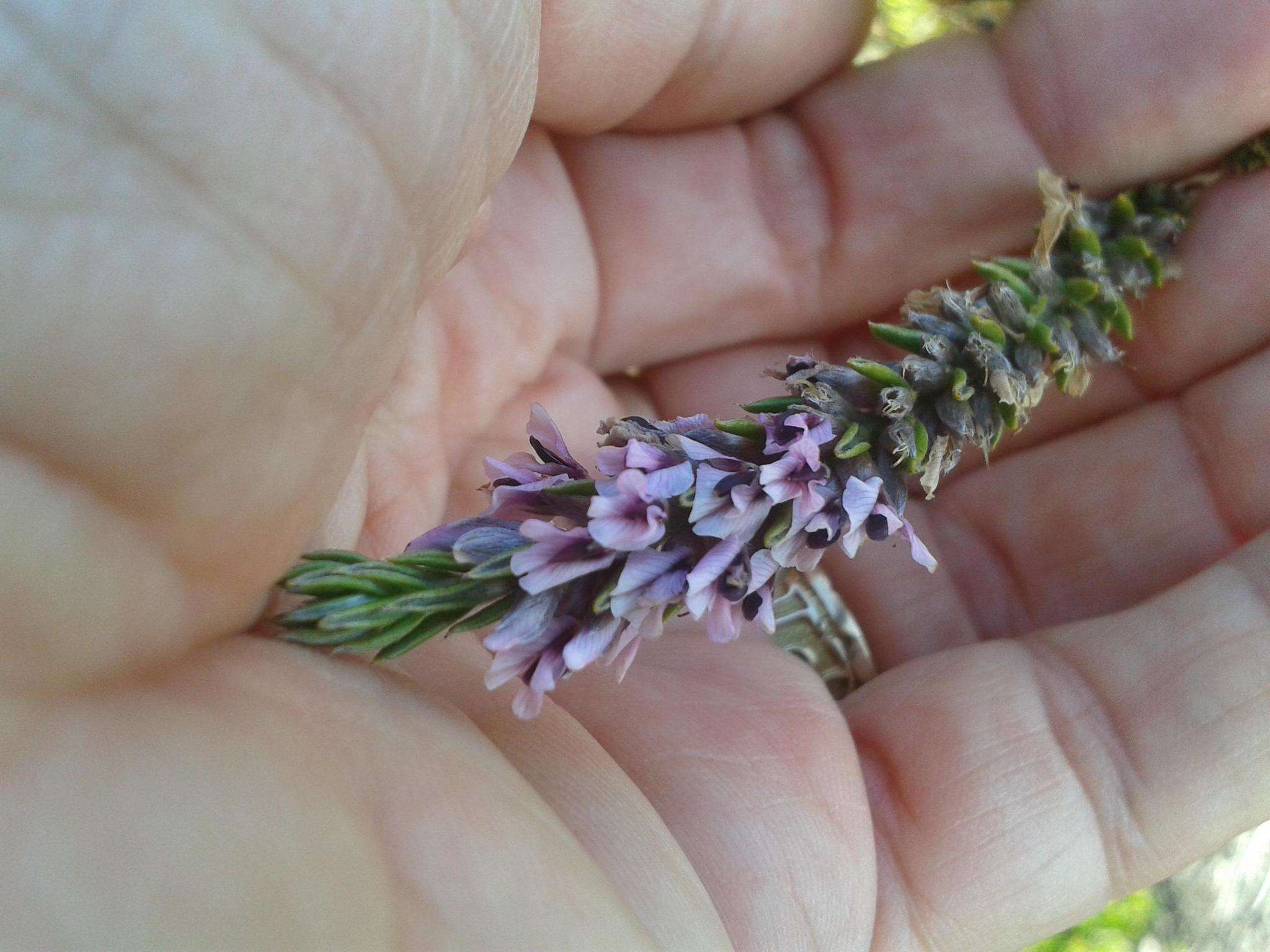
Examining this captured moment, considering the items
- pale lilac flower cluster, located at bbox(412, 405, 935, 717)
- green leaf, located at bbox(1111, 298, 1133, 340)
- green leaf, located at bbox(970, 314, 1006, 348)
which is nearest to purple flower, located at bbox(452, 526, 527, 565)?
pale lilac flower cluster, located at bbox(412, 405, 935, 717)

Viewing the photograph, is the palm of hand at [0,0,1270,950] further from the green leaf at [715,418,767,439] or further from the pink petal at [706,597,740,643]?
the green leaf at [715,418,767,439]

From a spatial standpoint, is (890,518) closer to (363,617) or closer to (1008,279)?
(363,617)

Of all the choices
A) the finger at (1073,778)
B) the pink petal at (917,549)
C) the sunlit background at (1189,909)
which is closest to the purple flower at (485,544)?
A: the pink petal at (917,549)

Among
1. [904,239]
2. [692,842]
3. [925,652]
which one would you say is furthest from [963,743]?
[904,239]

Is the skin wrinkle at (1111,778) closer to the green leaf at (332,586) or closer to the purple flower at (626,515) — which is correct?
the purple flower at (626,515)

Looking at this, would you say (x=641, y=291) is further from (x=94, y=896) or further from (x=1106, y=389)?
(x=94, y=896)
